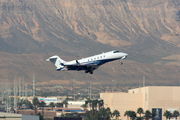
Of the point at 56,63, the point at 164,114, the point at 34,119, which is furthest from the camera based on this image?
the point at 164,114

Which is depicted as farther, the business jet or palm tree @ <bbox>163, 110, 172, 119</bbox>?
palm tree @ <bbox>163, 110, 172, 119</bbox>

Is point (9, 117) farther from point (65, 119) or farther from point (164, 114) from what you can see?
point (164, 114)

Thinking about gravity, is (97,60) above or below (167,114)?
above

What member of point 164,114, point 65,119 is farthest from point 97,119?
point 65,119

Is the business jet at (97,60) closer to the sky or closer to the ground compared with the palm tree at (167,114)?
closer to the sky

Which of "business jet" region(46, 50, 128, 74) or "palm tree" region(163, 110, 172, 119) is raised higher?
"business jet" region(46, 50, 128, 74)

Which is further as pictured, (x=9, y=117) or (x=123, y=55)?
(x=123, y=55)

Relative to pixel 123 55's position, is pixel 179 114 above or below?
below

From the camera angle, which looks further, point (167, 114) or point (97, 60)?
point (167, 114)

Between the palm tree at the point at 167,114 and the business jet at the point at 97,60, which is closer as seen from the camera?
the business jet at the point at 97,60

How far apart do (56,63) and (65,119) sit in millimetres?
42815

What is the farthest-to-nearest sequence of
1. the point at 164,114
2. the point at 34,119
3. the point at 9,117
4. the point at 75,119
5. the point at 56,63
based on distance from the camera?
1. the point at 164,114
2. the point at 75,119
3. the point at 56,63
4. the point at 34,119
5. the point at 9,117

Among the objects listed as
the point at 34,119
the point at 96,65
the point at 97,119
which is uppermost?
the point at 96,65

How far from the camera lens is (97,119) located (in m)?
197
